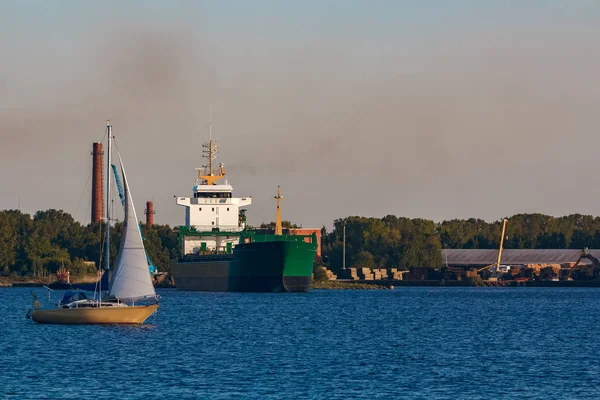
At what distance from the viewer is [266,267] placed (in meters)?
143

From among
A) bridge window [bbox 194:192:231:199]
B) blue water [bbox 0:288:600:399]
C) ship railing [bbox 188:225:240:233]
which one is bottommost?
blue water [bbox 0:288:600:399]

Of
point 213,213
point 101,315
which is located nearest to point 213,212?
point 213,213

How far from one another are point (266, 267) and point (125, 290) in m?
69.3

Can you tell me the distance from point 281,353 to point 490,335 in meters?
18.9

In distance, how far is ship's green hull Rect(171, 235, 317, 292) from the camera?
140250mm

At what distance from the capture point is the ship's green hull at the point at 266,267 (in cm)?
14025

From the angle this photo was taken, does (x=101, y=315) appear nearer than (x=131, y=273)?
No

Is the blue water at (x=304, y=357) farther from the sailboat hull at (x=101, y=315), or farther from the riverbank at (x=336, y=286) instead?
the riverbank at (x=336, y=286)

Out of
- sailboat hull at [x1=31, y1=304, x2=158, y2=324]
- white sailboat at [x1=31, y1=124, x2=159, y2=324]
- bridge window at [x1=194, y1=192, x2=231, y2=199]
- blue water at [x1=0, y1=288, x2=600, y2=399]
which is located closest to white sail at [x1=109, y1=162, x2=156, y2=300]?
white sailboat at [x1=31, y1=124, x2=159, y2=324]

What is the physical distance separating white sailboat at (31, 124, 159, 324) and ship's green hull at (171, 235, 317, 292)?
62.5 m

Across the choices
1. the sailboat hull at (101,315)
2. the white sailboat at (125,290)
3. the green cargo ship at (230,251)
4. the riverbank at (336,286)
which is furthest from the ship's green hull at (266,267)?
the white sailboat at (125,290)

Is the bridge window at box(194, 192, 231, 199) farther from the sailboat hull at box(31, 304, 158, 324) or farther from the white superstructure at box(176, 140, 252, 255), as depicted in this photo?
the sailboat hull at box(31, 304, 158, 324)

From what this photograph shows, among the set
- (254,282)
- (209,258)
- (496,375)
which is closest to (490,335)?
(496,375)

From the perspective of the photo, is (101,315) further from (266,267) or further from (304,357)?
(266,267)
